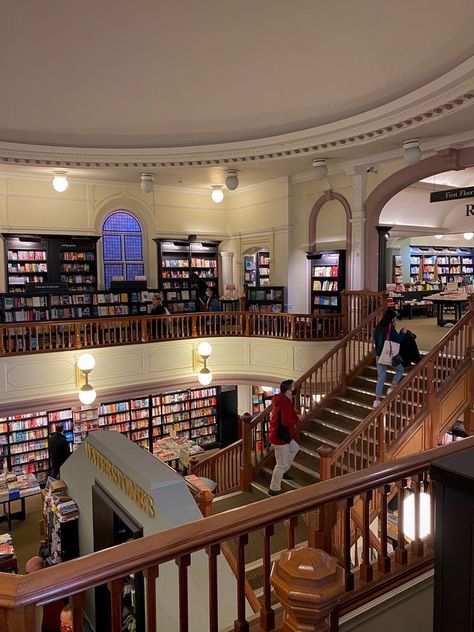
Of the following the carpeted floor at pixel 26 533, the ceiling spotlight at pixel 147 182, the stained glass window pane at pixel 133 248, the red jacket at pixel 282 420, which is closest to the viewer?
the red jacket at pixel 282 420

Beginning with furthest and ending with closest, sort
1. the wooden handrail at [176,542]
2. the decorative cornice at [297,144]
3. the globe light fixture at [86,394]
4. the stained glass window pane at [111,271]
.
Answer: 1. the stained glass window pane at [111,271]
2. the globe light fixture at [86,394]
3. the decorative cornice at [297,144]
4. the wooden handrail at [176,542]

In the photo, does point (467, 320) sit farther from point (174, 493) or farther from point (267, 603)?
point (267, 603)

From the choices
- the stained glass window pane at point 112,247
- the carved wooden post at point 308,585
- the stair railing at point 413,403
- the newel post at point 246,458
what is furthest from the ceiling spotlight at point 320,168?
the carved wooden post at point 308,585

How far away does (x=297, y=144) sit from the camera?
30.1 feet

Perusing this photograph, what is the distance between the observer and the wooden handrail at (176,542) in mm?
1293

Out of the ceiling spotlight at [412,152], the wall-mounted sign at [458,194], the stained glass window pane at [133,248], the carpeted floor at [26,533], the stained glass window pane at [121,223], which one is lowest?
the carpeted floor at [26,533]

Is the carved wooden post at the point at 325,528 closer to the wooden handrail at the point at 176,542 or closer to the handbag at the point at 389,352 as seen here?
the wooden handrail at the point at 176,542

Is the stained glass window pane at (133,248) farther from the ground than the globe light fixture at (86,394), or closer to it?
farther from the ground

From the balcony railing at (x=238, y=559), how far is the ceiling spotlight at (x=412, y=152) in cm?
708

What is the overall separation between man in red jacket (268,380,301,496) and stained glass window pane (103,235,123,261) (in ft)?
23.5

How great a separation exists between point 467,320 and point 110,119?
687 cm

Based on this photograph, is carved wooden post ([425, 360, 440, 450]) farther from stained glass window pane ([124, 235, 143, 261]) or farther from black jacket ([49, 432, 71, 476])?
stained glass window pane ([124, 235, 143, 261])

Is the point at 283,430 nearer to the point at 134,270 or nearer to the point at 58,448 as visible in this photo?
the point at 58,448

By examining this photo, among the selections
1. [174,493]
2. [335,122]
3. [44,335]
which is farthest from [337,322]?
[174,493]
